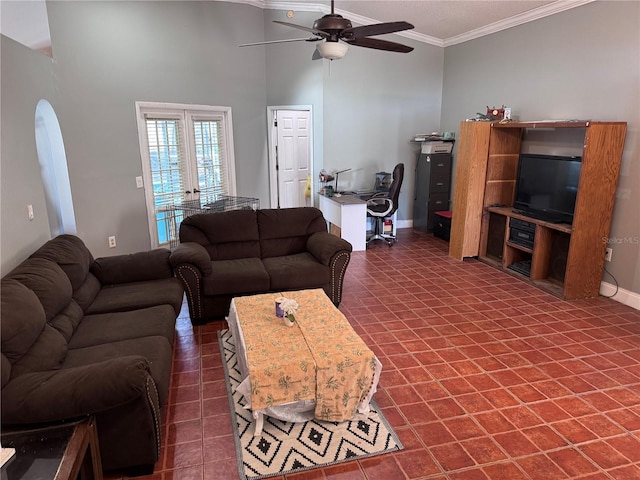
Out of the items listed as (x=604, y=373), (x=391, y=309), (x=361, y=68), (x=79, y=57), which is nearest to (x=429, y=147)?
(x=361, y=68)

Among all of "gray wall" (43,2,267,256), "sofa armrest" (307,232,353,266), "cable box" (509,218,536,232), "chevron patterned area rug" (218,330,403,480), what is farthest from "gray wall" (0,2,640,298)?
"sofa armrest" (307,232,353,266)

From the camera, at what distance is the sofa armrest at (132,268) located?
11.5 ft

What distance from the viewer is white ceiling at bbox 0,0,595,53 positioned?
405 cm

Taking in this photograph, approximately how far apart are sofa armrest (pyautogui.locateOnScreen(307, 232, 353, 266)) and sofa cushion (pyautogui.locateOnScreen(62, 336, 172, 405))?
176cm

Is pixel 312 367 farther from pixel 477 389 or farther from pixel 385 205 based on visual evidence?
pixel 385 205

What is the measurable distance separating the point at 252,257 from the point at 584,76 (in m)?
4.00

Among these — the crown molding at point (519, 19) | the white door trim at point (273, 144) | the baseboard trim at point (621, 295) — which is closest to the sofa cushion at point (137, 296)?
the white door trim at point (273, 144)

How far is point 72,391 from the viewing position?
1.91m

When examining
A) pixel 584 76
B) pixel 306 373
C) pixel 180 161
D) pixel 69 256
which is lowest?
pixel 306 373

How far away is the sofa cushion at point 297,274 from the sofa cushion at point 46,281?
5.36 feet

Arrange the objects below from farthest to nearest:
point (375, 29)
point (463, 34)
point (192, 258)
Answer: point (463, 34)
point (192, 258)
point (375, 29)

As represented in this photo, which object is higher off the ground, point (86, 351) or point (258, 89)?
point (258, 89)

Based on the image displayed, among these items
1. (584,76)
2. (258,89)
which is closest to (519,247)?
(584,76)

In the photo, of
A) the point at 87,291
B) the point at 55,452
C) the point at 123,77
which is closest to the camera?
the point at 55,452
